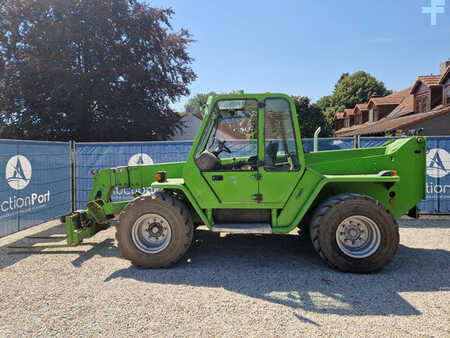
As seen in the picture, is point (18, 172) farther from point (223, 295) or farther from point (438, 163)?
point (438, 163)

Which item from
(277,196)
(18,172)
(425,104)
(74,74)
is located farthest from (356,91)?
(18,172)

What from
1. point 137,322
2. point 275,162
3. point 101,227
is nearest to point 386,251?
point 275,162

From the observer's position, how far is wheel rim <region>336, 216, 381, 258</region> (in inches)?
173

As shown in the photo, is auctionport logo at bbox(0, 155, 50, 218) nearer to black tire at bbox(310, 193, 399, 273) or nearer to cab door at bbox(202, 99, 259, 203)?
cab door at bbox(202, 99, 259, 203)

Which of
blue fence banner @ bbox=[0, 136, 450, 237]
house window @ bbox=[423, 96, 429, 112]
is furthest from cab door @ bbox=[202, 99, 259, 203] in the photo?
house window @ bbox=[423, 96, 429, 112]

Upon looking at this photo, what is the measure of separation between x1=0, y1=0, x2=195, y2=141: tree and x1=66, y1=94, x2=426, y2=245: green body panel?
13988 mm

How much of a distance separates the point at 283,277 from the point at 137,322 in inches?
79.3

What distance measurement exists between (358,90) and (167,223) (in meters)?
51.0

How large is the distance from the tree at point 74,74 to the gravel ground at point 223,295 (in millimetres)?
13556

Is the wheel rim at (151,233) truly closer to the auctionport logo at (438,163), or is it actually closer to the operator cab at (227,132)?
the operator cab at (227,132)

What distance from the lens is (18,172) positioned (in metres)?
6.36

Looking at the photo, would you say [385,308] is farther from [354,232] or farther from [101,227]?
[101,227]

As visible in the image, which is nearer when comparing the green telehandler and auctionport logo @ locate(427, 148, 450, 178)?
the green telehandler

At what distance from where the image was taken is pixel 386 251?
14.1 feet
